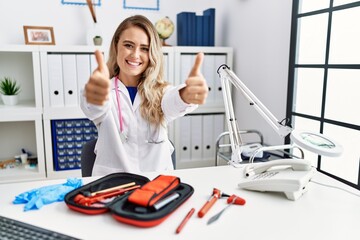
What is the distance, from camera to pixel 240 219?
32.3 inches

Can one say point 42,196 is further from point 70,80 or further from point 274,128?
point 70,80

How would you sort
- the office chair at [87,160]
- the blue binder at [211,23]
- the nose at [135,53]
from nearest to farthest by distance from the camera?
the nose at [135,53]
the office chair at [87,160]
the blue binder at [211,23]

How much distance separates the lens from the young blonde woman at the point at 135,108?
1.33 m

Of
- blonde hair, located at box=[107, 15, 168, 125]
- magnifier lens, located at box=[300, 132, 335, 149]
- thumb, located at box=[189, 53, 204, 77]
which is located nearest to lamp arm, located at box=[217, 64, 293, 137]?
magnifier lens, located at box=[300, 132, 335, 149]

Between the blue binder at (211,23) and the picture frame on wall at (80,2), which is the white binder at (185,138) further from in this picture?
the picture frame on wall at (80,2)

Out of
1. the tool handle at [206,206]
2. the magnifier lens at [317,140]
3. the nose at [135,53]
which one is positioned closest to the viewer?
the tool handle at [206,206]

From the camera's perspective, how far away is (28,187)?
3.33 ft

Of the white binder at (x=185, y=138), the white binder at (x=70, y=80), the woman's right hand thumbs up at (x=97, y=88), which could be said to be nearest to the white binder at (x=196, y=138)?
the white binder at (x=185, y=138)

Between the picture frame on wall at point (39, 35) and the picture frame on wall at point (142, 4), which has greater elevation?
the picture frame on wall at point (142, 4)

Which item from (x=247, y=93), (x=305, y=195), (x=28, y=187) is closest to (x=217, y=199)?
(x=305, y=195)

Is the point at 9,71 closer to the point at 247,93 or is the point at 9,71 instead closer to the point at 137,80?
the point at 137,80

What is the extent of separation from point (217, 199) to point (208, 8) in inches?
87.8

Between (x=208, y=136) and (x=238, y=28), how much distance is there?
0.90 metres

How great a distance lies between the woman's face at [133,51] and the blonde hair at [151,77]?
0.02 metres
